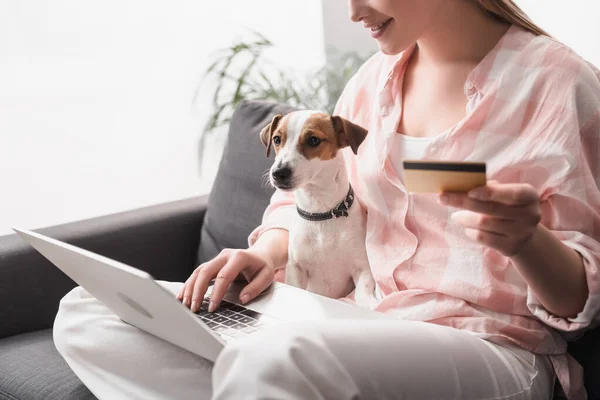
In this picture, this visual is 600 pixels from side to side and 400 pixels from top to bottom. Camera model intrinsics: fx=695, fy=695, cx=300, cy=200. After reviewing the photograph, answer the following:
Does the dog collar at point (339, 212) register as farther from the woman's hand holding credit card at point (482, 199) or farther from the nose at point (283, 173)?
the woman's hand holding credit card at point (482, 199)

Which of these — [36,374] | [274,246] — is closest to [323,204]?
[274,246]

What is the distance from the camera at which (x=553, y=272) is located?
0.97 metres

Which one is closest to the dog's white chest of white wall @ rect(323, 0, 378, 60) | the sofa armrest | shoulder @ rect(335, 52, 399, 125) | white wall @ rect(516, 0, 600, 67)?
shoulder @ rect(335, 52, 399, 125)

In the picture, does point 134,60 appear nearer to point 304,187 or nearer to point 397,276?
point 304,187

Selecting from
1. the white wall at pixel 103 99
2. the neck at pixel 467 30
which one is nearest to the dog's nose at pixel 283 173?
the neck at pixel 467 30

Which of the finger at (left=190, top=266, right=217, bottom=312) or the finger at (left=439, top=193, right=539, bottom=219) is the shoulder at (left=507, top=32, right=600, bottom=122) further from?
the finger at (left=190, top=266, right=217, bottom=312)

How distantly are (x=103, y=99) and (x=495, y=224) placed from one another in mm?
2336

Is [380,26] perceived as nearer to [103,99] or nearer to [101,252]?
[101,252]

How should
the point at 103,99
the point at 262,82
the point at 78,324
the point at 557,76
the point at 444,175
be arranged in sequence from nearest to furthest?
the point at 444,175 → the point at 557,76 → the point at 78,324 → the point at 103,99 → the point at 262,82

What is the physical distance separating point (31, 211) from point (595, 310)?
2258 mm

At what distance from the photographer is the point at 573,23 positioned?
2320mm

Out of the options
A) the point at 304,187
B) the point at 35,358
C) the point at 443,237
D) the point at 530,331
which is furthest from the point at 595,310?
the point at 35,358

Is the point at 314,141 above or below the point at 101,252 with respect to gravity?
above

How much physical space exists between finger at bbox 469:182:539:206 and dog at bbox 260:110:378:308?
522 mm
